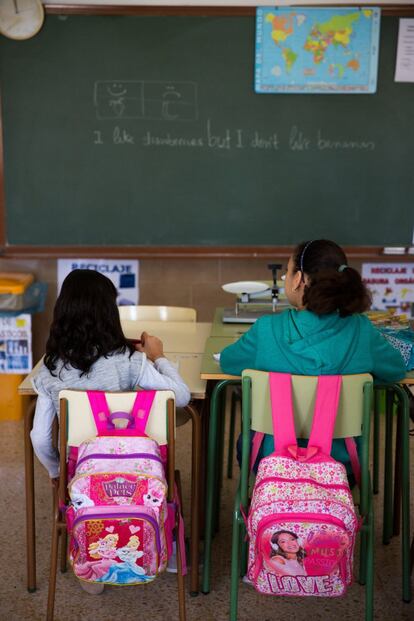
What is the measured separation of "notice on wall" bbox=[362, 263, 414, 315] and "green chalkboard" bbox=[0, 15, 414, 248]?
0.15 m

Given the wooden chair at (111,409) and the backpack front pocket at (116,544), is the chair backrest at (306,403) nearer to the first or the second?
the wooden chair at (111,409)

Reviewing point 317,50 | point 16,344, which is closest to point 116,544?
point 16,344

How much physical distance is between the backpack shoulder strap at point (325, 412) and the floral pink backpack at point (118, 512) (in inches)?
16.9

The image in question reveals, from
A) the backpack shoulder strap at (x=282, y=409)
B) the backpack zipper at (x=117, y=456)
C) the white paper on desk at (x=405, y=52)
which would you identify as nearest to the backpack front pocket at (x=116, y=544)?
the backpack zipper at (x=117, y=456)

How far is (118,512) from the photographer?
187cm

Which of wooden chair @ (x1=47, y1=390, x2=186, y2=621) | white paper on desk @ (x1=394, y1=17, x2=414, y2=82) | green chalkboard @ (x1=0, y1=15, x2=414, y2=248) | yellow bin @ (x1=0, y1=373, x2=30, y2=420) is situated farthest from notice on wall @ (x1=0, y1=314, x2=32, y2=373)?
white paper on desk @ (x1=394, y1=17, x2=414, y2=82)

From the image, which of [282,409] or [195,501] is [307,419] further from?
[195,501]

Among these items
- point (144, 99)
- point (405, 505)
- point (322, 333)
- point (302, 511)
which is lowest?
point (405, 505)

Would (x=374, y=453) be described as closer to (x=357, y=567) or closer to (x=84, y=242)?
(x=357, y=567)

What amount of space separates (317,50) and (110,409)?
2431 millimetres

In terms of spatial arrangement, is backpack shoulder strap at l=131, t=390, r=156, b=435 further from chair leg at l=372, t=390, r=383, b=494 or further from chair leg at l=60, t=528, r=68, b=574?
chair leg at l=372, t=390, r=383, b=494

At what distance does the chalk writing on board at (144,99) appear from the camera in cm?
380

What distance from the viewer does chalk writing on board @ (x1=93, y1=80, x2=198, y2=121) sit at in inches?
150

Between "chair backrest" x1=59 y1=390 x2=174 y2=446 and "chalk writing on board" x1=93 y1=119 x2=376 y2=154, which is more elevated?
"chalk writing on board" x1=93 y1=119 x2=376 y2=154
